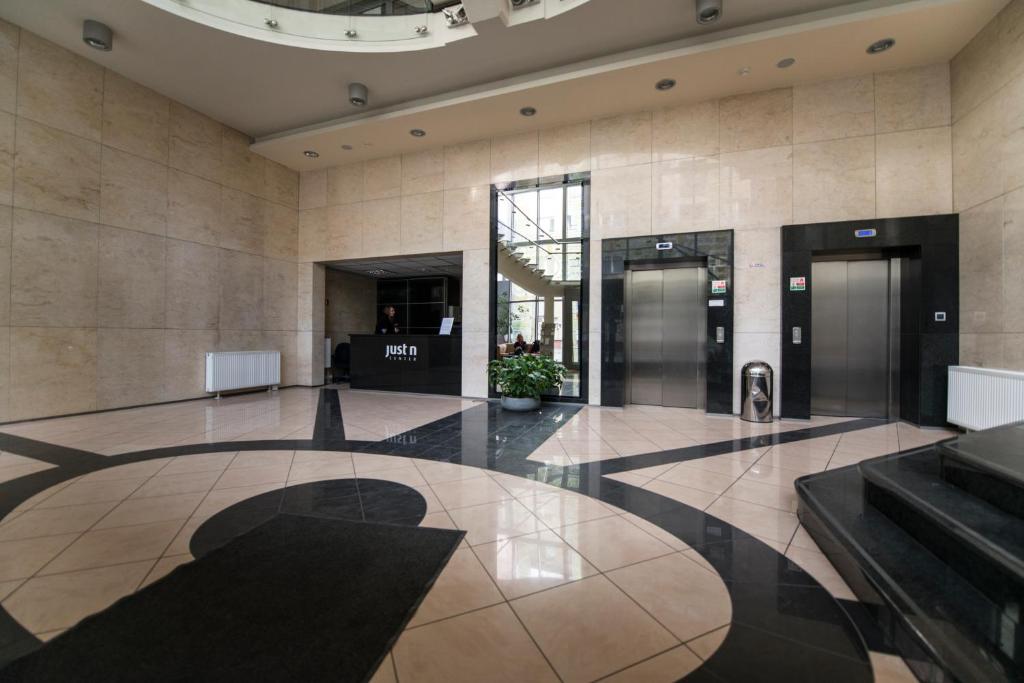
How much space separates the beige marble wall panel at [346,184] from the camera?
343 inches

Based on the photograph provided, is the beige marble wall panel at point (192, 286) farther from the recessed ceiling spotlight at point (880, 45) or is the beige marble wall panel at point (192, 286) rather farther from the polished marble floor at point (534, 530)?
the recessed ceiling spotlight at point (880, 45)

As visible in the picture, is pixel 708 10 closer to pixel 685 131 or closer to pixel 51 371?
pixel 685 131

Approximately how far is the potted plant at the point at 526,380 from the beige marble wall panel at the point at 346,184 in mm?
5034

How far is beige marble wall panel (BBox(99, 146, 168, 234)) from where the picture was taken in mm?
6137

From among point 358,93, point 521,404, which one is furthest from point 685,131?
point 358,93

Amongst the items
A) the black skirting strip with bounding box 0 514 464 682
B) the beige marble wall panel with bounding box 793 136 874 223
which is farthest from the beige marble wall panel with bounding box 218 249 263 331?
the beige marble wall panel with bounding box 793 136 874 223

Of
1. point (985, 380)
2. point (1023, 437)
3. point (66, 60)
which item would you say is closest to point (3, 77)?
point (66, 60)

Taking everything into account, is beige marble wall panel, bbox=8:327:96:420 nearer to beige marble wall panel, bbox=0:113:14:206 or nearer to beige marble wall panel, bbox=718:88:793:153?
beige marble wall panel, bbox=0:113:14:206

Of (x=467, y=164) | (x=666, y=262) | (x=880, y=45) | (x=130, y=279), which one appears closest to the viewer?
(x=880, y=45)

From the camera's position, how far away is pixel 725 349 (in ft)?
20.5

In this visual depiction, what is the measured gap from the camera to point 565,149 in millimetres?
7207

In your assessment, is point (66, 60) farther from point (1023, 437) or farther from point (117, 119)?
point (1023, 437)

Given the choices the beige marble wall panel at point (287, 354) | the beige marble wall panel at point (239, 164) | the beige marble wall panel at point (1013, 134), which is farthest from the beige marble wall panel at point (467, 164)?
the beige marble wall panel at point (1013, 134)

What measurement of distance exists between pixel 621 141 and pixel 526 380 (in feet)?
13.8
